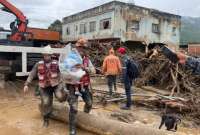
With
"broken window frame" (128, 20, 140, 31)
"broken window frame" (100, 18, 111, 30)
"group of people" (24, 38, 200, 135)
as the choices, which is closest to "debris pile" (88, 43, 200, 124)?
"group of people" (24, 38, 200, 135)

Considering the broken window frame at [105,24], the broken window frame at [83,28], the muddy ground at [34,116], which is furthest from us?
the broken window frame at [83,28]

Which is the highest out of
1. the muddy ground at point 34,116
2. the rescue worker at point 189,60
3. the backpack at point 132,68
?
the rescue worker at point 189,60

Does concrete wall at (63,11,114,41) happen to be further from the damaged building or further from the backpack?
the backpack

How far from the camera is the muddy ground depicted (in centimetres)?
733

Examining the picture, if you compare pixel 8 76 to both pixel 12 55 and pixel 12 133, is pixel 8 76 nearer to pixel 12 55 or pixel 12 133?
pixel 12 55

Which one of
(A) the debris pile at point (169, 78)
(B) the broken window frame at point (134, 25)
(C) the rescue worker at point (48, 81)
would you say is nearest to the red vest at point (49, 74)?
(C) the rescue worker at point (48, 81)

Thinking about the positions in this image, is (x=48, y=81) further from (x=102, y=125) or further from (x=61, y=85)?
(x=102, y=125)

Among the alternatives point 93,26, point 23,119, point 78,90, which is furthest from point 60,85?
point 93,26

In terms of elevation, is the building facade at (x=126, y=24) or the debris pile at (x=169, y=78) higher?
the building facade at (x=126, y=24)

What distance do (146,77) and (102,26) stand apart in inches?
724

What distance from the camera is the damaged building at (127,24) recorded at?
31.4 m

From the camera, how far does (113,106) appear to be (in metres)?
10.4

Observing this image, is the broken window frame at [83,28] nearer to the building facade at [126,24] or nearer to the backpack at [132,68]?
the building facade at [126,24]

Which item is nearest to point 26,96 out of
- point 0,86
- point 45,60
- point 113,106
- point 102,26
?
point 0,86
